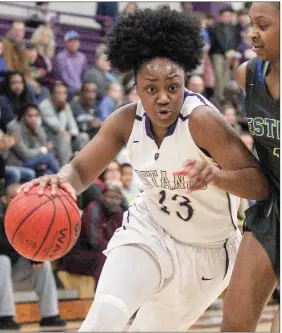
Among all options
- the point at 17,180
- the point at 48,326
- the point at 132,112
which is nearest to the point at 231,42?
the point at 17,180

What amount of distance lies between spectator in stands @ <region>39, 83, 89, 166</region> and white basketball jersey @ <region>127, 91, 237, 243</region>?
4.13m

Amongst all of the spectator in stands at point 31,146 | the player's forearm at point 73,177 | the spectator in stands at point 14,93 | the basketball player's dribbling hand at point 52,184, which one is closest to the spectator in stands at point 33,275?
the spectator in stands at point 31,146

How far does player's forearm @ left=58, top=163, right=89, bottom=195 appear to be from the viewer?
3.98m

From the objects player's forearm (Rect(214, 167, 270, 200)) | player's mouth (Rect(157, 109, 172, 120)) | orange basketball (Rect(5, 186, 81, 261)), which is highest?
player's mouth (Rect(157, 109, 172, 120))

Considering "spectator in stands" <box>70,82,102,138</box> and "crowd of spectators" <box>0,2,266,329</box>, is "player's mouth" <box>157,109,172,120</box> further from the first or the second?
"spectator in stands" <box>70,82,102,138</box>

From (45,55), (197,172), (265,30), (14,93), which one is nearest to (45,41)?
(45,55)

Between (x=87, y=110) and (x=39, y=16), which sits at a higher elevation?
(x=39, y=16)

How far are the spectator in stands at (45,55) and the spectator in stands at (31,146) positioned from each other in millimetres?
1483

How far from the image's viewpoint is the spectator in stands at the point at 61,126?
26.7 feet

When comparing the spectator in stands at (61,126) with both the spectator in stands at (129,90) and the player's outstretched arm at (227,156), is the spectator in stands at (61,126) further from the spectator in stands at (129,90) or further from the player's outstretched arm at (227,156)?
the player's outstretched arm at (227,156)

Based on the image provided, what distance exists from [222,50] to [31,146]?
4.71 meters

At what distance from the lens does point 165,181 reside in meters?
3.80

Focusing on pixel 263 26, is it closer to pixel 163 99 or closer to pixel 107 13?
pixel 163 99

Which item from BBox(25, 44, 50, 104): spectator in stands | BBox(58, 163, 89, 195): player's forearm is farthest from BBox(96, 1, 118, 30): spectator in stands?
BBox(58, 163, 89, 195): player's forearm
